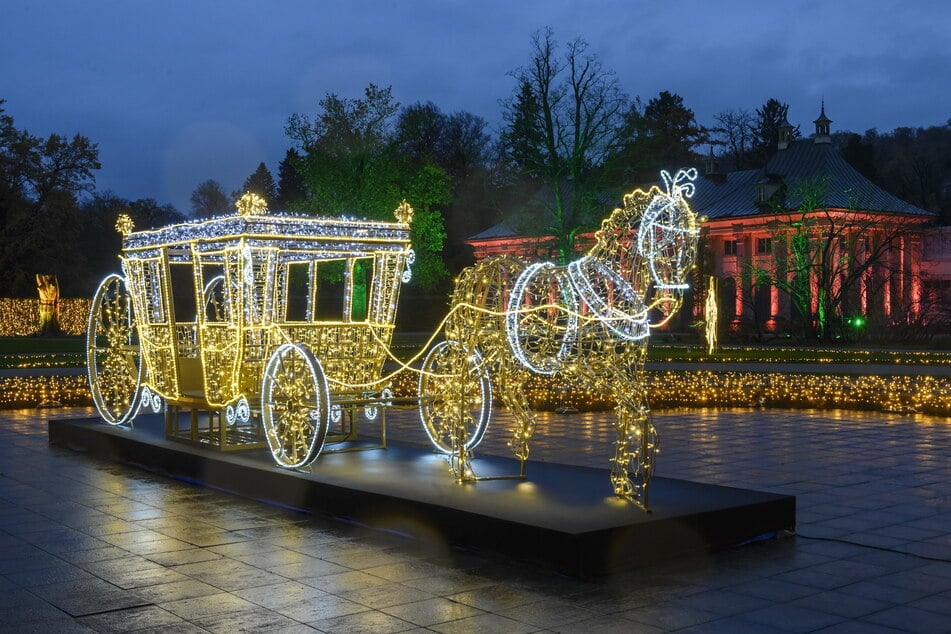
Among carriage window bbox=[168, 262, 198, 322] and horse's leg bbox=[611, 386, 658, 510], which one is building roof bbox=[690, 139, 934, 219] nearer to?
carriage window bbox=[168, 262, 198, 322]

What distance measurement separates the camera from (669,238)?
7.61 metres

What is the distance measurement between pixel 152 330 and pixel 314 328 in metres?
2.20

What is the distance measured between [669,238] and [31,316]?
139ft

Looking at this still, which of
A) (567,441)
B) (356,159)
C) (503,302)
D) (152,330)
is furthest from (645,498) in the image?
(356,159)

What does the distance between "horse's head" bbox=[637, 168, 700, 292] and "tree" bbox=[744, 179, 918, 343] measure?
28968mm

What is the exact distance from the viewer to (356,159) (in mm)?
43938

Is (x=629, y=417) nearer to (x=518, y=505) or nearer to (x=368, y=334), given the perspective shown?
(x=518, y=505)

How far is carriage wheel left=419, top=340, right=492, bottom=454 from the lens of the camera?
831 centimetres

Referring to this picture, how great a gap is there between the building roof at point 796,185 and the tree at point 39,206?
87.4ft

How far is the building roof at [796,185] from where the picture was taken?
141 ft

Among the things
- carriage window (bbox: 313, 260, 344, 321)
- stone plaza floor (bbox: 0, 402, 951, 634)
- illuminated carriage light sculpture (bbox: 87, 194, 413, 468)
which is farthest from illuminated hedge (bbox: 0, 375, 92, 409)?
carriage window (bbox: 313, 260, 344, 321)

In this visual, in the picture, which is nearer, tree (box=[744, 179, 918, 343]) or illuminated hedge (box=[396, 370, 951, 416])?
illuminated hedge (box=[396, 370, 951, 416])

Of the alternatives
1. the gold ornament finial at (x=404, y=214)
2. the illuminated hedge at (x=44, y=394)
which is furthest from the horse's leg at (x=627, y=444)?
the illuminated hedge at (x=44, y=394)

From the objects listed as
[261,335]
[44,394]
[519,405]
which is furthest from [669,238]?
[44,394]
